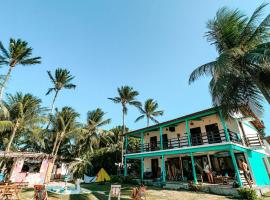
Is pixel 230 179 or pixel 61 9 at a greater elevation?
pixel 61 9

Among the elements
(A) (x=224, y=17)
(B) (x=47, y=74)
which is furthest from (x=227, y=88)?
(B) (x=47, y=74)

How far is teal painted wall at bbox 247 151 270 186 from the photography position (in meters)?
13.5

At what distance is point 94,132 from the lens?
1195 inches

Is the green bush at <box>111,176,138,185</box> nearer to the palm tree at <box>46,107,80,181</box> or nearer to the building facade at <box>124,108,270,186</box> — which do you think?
the building facade at <box>124,108,270,186</box>

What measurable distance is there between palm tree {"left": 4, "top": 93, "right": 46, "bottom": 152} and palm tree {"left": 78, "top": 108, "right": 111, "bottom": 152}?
7589 mm

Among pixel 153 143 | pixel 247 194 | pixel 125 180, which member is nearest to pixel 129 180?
pixel 125 180

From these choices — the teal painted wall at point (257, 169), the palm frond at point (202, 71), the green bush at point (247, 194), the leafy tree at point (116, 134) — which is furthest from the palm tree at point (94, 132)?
the green bush at point (247, 194)

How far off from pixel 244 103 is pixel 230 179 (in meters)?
8.24

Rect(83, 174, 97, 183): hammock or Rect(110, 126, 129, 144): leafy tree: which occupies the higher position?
Rect(110, 126, 129, 144): leafy tree

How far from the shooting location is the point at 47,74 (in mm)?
29172

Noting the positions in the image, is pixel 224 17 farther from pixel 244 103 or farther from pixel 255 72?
pixel 244 103

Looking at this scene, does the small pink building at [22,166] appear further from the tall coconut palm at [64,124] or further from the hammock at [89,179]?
the hammock at [89,179]

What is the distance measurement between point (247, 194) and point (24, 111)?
23830 mm

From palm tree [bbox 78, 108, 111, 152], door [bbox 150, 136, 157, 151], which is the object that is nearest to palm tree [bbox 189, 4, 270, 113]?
door [bbox 150, 136, 157, 151]
